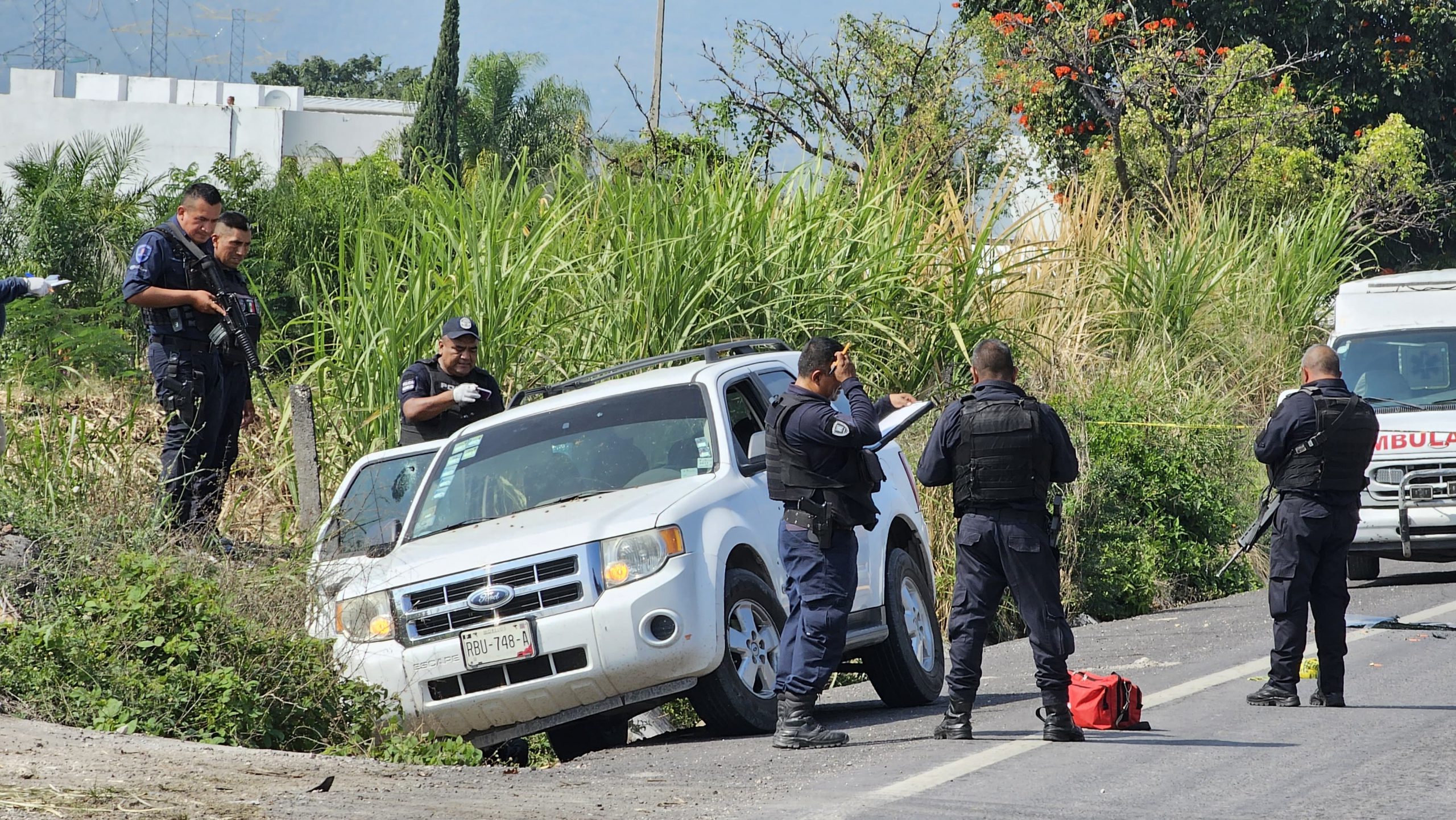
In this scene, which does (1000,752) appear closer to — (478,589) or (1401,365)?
(478,589)

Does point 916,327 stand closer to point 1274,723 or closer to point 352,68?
point 1274,723

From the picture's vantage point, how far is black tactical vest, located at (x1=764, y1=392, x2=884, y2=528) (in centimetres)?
699

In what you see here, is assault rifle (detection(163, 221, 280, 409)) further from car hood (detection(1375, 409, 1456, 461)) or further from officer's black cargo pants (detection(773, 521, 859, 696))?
car hood (detection(1375, 409, 1456, 461))

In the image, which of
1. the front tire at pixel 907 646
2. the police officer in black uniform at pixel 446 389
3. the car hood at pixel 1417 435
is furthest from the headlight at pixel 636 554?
the car hood at pixel 1417 435

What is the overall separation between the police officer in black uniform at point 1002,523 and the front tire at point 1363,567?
707cm

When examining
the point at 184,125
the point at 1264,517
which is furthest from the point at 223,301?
the point at 184,125

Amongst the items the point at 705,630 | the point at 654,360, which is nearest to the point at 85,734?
the point at 705,630

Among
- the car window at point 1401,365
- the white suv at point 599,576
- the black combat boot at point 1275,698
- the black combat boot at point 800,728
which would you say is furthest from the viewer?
the car window at point 1401,365

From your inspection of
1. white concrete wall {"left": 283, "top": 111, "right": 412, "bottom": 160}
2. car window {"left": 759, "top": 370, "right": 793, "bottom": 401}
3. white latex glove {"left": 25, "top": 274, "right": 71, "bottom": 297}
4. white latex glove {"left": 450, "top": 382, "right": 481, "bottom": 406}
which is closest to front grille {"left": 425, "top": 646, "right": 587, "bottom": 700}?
car window {"left": 759, "top": 370, "right": 793, "bottom": 401}

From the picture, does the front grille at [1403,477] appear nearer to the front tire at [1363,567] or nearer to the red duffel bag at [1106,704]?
the front tire at [1363,567]

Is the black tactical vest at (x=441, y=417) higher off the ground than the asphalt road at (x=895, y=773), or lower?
higher

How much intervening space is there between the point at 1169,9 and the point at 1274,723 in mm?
24363

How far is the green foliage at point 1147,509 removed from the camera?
41.3ft

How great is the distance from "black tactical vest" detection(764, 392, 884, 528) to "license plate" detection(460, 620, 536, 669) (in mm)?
1195
